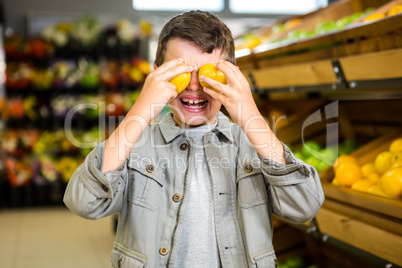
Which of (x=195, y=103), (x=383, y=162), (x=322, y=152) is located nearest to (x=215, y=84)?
(x=195, y=103)

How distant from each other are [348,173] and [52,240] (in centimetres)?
347

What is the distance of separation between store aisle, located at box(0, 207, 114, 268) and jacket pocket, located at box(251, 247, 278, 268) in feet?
9.06

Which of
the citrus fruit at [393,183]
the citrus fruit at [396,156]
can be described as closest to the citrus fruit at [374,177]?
the citrus fruit at [396,156]

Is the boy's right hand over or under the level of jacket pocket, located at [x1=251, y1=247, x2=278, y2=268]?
over

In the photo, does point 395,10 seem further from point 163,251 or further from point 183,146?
point 163,251

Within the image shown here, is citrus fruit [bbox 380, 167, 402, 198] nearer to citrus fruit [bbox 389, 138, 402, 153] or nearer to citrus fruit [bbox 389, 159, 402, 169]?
citrus fruit [bbox 389, 159, 402, 169]

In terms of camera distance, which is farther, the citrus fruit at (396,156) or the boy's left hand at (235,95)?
the citrus fruit at (396,156)

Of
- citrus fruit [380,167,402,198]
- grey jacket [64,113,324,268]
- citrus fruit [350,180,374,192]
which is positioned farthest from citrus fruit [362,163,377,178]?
grey jacket [64,113,324,268]

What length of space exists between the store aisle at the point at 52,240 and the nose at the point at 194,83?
113 inches

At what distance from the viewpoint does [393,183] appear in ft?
5.72

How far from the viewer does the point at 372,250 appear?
171 centimetres

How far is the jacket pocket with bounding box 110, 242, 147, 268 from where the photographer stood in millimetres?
1298

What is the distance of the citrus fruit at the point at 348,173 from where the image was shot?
6.73 feet

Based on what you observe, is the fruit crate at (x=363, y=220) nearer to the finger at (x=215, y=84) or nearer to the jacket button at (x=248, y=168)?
the jacket button at (x=248, y=168)
